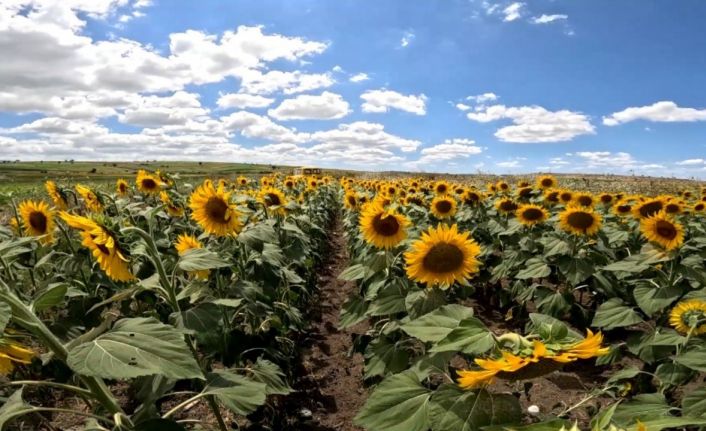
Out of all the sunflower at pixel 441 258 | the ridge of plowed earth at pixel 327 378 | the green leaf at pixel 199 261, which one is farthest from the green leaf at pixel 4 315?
the ridge of plowed earth at pixel 327 378

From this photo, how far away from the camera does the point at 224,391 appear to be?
2277 millimetres

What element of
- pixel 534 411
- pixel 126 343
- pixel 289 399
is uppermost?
pixel 126 343

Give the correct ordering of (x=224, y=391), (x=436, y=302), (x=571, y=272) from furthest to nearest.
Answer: (x=571, y=272)
(x=436, y=302)
(x=224, y=391)

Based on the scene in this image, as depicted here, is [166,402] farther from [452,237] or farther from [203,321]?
[452,237]

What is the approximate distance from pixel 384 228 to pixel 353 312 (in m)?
0.90

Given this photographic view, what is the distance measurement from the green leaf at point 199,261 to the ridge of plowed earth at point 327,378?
2030 millimetres

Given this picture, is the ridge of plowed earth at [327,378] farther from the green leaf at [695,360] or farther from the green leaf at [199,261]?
the green leaf at [695,360]

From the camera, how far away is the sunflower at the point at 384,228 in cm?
452

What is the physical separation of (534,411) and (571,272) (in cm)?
254

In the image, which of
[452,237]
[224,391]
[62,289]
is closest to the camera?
[62,289]

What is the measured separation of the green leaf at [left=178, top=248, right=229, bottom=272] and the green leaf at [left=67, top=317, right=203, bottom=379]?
2.82 feet

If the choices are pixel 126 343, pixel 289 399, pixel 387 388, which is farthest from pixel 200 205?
pixel 387 388

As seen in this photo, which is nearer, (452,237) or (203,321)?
(203,321)

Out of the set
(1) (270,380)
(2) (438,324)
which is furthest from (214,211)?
(2) (438,324)
